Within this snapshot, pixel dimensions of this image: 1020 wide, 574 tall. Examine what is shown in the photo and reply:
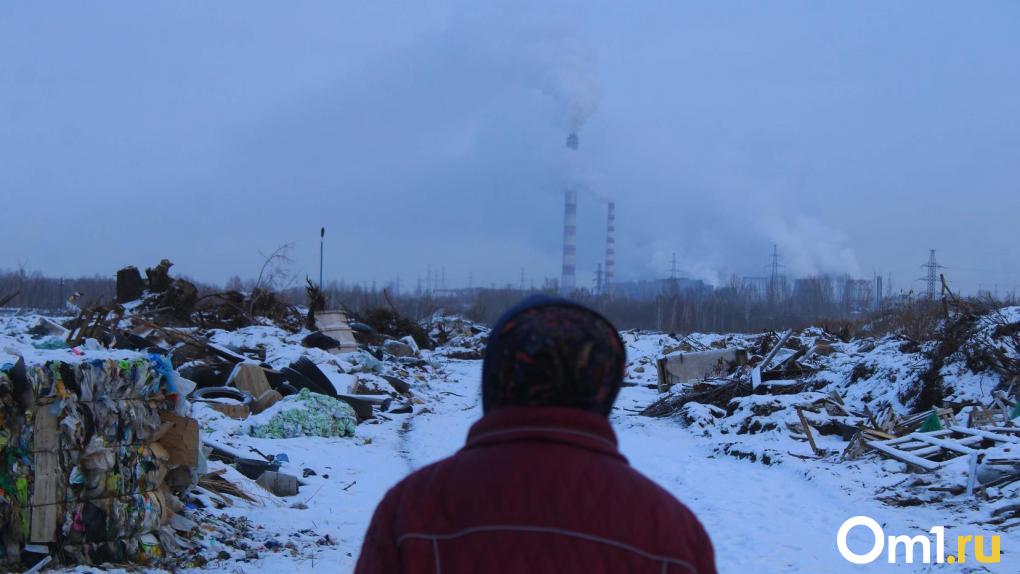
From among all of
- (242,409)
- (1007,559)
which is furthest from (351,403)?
(1007,559)

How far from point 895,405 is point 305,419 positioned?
9.72 m

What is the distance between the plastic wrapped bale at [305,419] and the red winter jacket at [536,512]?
→ 10.5 meters

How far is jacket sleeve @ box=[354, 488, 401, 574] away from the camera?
1.67 metres

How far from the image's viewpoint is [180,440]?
6371 mm

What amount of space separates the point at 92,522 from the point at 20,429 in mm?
785

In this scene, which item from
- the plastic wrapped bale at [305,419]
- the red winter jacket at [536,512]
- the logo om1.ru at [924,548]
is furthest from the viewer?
the plastic wrapped bale at [305,419]

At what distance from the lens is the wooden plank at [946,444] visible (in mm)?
8959

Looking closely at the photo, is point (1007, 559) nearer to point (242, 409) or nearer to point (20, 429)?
point (20, 429)

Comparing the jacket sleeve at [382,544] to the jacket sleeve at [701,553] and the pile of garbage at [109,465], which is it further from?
the pile of garbage at [109,465]

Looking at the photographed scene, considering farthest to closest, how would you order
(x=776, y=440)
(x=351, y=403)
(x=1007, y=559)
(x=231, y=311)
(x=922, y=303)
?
(x=231, y=311) < (x=922, y=303) < (x=351, y=403) < (x=776, y=440) < (x=1007, y=559)

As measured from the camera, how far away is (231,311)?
22812 millimetres

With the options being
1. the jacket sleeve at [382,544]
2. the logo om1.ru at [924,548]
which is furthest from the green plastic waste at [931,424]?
the jacket sleeve at [382,544]

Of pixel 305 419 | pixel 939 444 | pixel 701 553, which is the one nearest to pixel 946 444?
pixel 939 444

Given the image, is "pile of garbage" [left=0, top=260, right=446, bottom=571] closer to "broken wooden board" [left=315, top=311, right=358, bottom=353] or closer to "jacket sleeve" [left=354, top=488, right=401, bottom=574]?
"jacket sleeve" [left=354, top=488, right=401, bottom=574]
